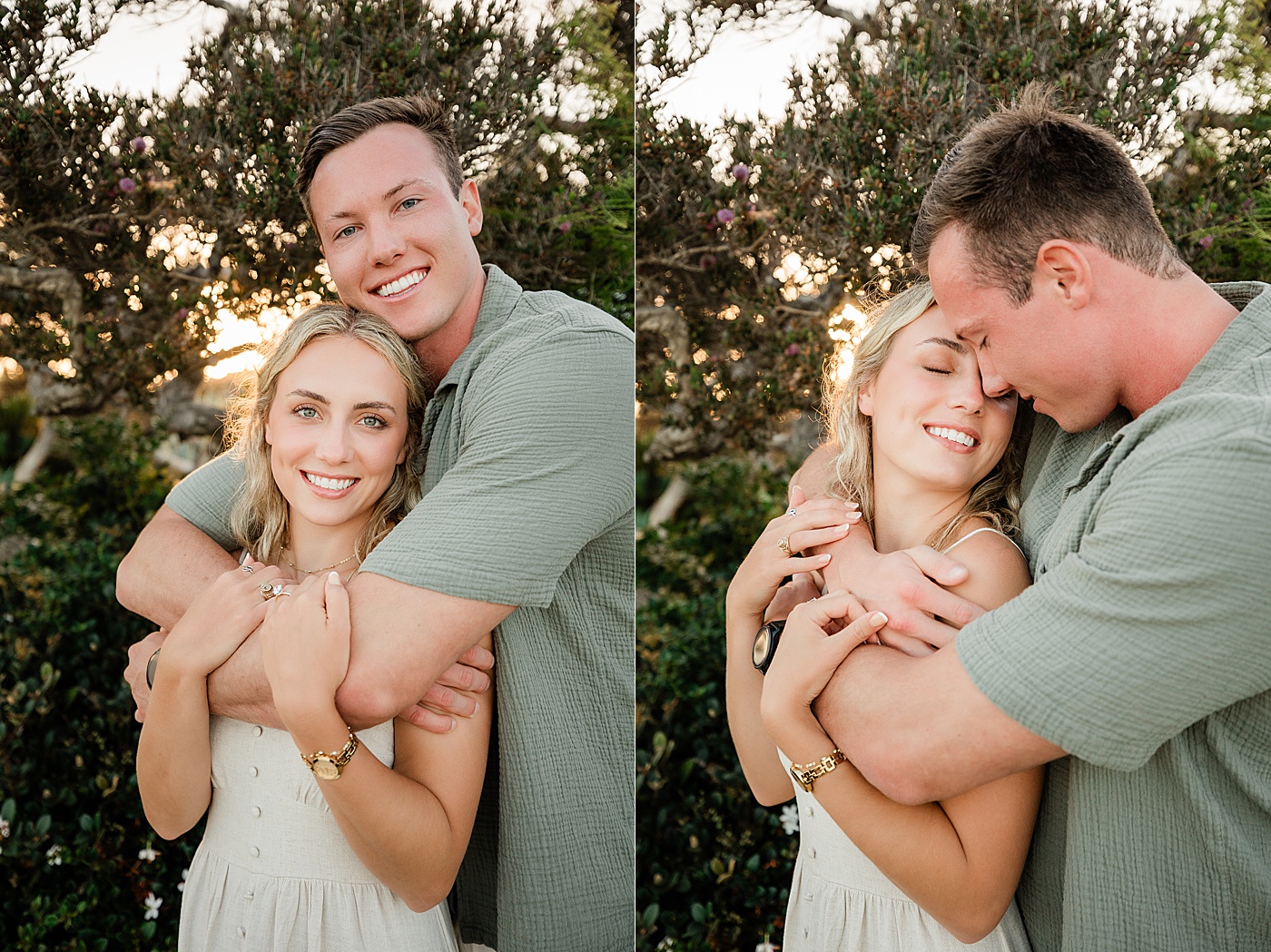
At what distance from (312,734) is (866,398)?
1163mm

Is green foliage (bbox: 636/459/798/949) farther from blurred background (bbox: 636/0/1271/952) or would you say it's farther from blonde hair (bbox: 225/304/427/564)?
blonde hair (bbox: 225/304/427/564)

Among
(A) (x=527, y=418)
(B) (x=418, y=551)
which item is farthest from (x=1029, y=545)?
(B) (x=418, y=551)

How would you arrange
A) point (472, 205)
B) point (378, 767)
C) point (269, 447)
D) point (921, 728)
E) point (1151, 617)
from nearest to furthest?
1. point (1151, 617)
2. point (921, 728)
3. point (378, 767)
4. point (269, 447)
5. point (472, 205)

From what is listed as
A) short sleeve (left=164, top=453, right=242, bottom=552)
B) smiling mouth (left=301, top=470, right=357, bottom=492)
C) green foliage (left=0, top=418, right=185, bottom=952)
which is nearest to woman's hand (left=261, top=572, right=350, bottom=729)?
smiling mouth (left=301, top=470, right=357, bottom=492)

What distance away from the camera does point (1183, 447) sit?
1243 millimetres

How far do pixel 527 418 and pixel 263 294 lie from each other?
1.11m

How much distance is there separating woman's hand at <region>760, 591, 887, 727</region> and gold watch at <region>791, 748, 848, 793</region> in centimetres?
6

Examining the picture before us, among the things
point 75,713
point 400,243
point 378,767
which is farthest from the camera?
point 75,713

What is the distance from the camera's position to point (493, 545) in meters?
1.64

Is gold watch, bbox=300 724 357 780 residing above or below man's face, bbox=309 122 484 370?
below

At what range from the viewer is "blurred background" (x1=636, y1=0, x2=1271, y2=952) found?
7.45 ft

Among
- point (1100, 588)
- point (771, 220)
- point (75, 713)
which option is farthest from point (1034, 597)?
point (75, 713)

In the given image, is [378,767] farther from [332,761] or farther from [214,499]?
[214,499]

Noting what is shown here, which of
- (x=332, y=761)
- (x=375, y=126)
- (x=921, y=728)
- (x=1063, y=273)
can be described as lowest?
(x=332, y=761)
